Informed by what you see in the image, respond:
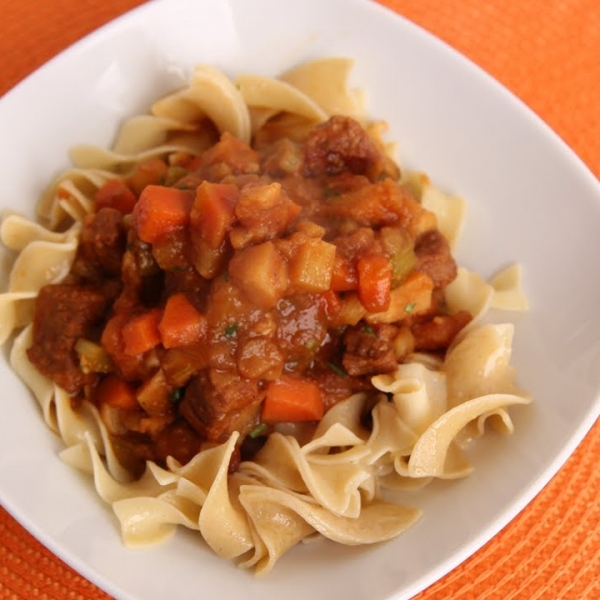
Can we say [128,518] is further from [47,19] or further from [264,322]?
[47,19]

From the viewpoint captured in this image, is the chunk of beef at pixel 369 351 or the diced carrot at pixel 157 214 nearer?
the diced carrot at pixel 157 214

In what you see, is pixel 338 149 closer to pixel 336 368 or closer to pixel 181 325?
pixel 336 368

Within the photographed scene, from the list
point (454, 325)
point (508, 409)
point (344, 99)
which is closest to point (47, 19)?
point (344, 99)

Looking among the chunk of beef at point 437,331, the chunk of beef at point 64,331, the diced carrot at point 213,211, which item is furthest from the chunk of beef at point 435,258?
the chunk of beef at point 64,331

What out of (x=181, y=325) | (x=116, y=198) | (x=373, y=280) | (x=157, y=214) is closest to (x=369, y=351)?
(x=373, y=280)

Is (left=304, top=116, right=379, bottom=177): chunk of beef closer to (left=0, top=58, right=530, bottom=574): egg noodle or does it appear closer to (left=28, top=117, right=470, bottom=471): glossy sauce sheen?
(left=28, top=117, right=470, bottom=471): glossy sauce sheen

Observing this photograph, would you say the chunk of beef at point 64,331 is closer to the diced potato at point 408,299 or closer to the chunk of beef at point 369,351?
the chunk of beef at point 369,351

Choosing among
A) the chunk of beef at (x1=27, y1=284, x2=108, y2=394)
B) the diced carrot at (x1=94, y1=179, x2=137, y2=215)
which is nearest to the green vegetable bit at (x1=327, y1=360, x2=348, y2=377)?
the chunk of beef at (x1=27, y1=284, x2=108, y2=394)
